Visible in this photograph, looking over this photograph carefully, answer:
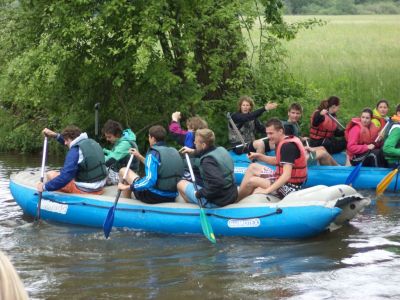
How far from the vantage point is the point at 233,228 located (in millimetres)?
7520

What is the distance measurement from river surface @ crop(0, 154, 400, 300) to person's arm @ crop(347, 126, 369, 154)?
1.93 meters

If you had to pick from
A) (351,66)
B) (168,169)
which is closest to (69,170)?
(168,169)

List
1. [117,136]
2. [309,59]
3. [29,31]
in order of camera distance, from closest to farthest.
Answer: [117,136]
[29,31]
[309,59]

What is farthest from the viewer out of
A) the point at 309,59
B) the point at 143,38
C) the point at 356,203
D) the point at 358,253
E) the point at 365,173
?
the point at 309,59

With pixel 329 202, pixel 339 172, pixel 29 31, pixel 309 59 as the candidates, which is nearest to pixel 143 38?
pixel 29 31

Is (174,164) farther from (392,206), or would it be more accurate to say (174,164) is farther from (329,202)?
(392,206)

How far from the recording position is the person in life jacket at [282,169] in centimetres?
760

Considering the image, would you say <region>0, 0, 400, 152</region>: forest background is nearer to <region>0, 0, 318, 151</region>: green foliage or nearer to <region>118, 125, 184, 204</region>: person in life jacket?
<region>0, 0, 318, 151</region>: green foliage

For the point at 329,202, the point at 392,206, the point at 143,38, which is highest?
the point at 143,38

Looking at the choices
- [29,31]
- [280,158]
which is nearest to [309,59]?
[29,31]

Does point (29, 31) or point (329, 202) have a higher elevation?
point (29, 31)

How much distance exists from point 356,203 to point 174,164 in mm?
1931

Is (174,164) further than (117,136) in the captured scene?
No

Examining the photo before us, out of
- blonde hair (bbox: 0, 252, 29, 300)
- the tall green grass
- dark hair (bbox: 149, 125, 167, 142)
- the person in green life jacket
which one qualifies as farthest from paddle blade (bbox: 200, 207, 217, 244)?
the tall green grass
